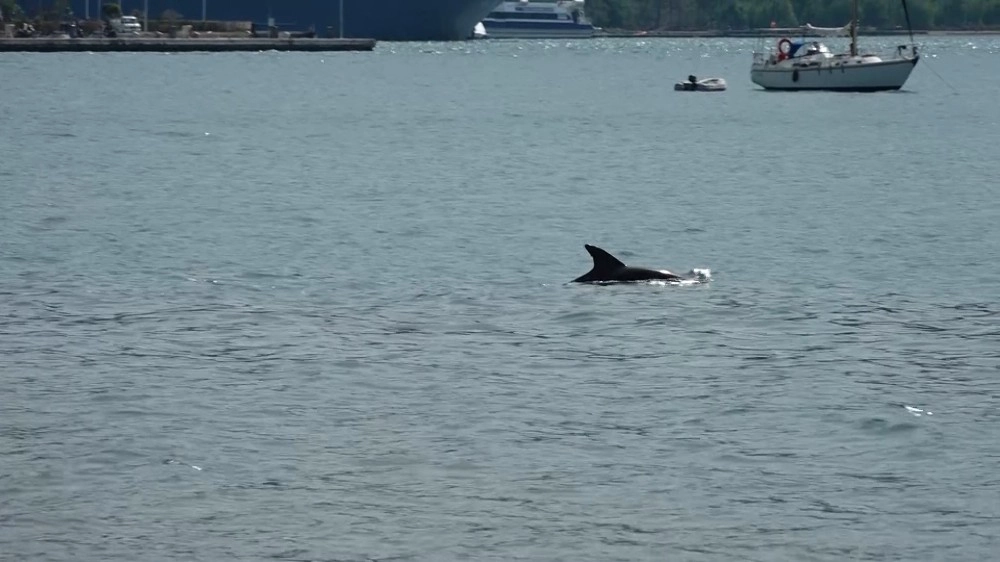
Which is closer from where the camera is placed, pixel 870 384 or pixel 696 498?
pixel 696 498

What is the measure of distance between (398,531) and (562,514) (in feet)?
4.90

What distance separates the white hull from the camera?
108500 millimetres

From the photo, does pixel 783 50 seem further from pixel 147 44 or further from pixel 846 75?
pixel 147 44

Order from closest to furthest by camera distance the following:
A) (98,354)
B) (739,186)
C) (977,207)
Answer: (98,354) → (977,207) → (739,186)

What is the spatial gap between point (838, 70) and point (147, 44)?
295ft

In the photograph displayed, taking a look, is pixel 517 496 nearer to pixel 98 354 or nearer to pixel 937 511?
pixel 937 511

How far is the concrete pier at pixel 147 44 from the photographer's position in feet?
577

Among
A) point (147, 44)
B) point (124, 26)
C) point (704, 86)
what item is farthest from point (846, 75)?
point (124, 26)

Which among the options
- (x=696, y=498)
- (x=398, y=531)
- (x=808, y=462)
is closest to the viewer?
(x=398, y=531)

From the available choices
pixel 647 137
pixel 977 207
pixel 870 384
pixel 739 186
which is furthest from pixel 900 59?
pixel 870 384

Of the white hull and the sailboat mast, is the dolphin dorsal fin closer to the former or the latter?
the sailboat mast

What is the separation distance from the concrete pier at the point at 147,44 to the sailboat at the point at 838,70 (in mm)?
80510

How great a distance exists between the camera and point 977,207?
156 feet

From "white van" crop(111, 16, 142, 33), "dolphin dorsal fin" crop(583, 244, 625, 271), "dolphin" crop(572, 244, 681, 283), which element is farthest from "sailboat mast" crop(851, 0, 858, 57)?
"white van" crop(111, 16, 142, 33)
